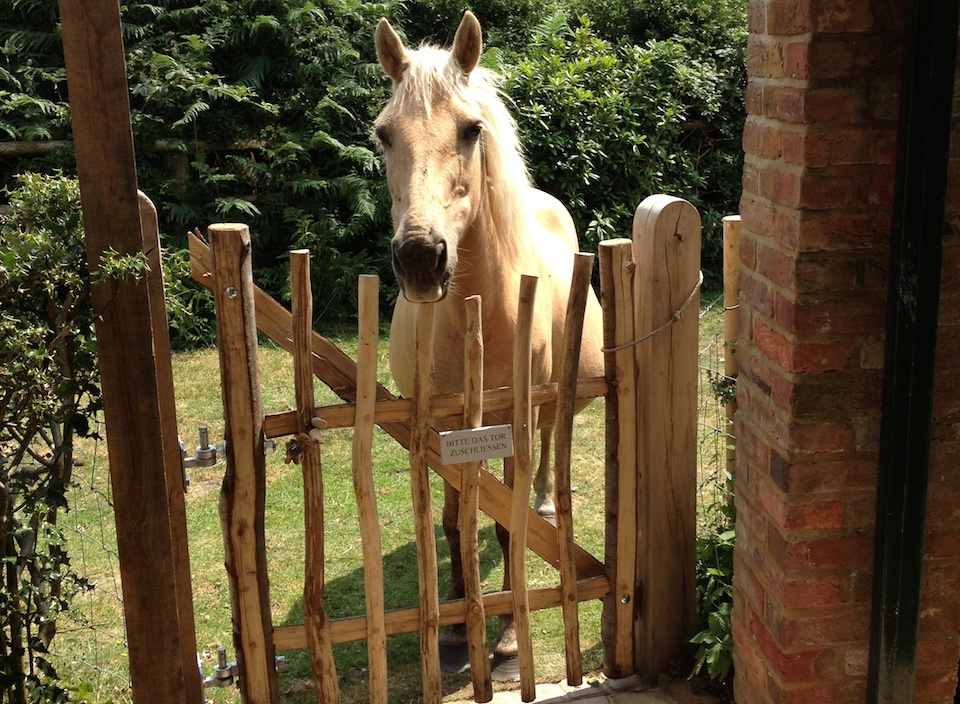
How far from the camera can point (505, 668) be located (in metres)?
3.89

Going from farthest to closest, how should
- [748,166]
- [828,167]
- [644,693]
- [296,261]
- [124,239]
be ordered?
[644,693] → [296,261] → [748,166] → [124,239] → [828,167]

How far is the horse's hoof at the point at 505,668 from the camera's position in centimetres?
386

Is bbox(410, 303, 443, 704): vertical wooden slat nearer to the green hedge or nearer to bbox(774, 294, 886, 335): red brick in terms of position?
bbox(774, 294, 886, 335): red brick

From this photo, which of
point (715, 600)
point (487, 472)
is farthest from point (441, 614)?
point (715, 600)

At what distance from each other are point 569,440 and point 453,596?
3.51 ft

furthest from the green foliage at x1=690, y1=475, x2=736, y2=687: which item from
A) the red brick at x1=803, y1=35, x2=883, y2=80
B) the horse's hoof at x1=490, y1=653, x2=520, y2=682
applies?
the red brick at x1=803, y1=35, x2=883, y2=80

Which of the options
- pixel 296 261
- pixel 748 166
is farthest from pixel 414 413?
pixel 748 166

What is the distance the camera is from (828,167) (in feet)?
7.81

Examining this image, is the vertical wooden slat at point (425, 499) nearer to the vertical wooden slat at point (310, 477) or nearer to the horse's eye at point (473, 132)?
the vertical wooden slat at point (310, 477)

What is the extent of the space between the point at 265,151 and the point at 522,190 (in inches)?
223

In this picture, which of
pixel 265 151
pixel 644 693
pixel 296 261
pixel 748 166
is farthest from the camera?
pixel 265 151

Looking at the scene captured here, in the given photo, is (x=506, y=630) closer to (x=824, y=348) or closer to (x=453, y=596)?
(x=453, y=596)

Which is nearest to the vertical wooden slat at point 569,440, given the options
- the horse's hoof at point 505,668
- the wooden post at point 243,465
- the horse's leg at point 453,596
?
the horse's hoof at point 505,668

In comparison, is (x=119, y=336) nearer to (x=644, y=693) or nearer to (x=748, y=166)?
(x=748, y=166)
